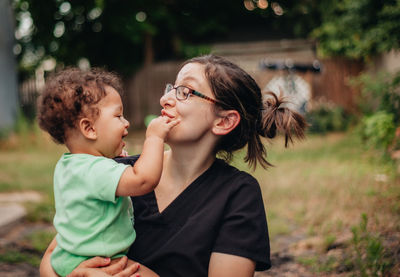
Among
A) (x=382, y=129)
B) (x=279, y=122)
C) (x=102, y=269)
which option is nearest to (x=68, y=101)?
(x=102, y=269)

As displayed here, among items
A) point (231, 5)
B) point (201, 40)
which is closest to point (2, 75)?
point (201, 40)

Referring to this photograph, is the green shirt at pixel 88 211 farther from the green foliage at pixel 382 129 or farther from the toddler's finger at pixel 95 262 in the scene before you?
the green foliage at pixel 382 129

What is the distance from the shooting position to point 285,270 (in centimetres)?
301

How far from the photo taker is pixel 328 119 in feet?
34.6

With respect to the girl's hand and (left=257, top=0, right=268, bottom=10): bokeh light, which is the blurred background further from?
the girl's hand

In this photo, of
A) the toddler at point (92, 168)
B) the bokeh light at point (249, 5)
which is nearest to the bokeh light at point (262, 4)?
the bokeh light at point (249, 5)

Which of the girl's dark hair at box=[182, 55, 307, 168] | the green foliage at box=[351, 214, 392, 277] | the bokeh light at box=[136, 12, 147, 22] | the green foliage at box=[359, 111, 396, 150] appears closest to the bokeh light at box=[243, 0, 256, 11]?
the bokeh light at box=[136, 12, 147, 22]

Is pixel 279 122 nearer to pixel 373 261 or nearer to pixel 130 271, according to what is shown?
pixel 130 271

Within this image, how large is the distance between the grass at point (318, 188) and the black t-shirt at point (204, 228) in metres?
0.47

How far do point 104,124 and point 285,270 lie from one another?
1930 mm

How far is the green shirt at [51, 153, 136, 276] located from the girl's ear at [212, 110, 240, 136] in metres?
0.53

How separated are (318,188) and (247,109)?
10.5 ft

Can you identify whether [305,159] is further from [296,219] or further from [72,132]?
[72,132]

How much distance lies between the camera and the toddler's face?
1700mm
